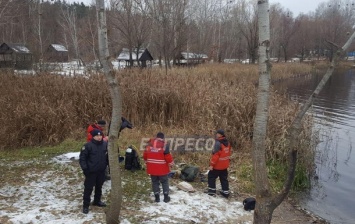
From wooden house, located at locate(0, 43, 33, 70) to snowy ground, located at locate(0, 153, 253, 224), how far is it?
24.0 meters

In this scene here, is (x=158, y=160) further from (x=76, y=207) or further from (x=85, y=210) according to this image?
(x=76, y=207)

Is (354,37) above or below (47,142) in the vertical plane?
above

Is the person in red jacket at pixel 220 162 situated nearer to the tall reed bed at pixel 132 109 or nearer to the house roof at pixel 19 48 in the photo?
the tall reed bed at pixel 132 109

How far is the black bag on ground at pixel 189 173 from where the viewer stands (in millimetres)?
6406

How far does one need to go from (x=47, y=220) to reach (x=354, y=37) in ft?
14.1

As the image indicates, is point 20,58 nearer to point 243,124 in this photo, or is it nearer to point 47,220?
point 243,124

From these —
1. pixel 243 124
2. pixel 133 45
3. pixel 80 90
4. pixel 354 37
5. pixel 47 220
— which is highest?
pixel 133 45

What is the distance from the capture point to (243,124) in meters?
8.84

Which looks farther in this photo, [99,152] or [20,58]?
[20,58]

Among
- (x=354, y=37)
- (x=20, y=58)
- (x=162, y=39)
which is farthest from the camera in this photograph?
(x=20, y=58)

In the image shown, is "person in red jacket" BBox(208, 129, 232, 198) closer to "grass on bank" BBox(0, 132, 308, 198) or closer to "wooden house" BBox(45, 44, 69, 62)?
"grass on bank" BBox(0, 132, 308, 198)

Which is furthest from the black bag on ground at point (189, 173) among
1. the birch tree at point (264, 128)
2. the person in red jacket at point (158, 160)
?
the birch tree at point (264, 128)

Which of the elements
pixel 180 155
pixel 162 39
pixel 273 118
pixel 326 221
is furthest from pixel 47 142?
pixel 162 39

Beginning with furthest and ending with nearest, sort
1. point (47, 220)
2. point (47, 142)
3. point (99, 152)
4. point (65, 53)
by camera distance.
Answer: point (65, 53) < point (47, 142) < point (99, 152) < point (47, 220)
